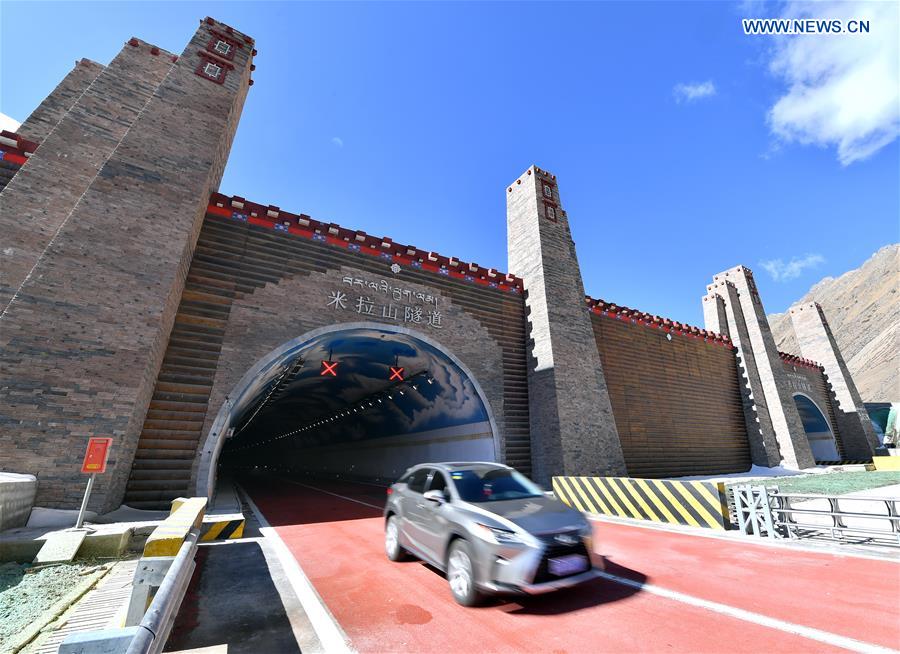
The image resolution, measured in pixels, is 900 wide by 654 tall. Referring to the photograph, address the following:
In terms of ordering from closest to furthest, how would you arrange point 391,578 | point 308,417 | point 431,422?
point 391,578 → point 431,422 → point 308,417

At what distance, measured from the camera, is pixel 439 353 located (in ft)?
49.1

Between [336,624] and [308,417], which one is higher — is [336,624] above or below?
below

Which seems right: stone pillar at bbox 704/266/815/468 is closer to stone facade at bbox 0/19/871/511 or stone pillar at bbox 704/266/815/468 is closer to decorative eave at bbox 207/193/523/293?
stone facade at bbox 0/19/871/511

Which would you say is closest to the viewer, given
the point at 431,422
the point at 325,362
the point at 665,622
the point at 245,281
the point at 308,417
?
the point at 665,622

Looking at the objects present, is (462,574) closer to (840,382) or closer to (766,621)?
(766,621)

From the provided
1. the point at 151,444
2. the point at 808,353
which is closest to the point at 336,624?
the point at 151,444

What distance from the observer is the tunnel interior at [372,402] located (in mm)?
14398

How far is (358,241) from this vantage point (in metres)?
14.5

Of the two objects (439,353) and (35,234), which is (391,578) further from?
(35,234)

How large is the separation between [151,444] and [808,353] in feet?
156

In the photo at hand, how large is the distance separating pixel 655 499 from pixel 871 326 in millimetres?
109051

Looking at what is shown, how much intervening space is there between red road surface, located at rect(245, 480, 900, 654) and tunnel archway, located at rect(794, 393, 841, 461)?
110ft

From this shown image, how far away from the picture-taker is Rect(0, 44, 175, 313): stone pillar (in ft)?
31.3

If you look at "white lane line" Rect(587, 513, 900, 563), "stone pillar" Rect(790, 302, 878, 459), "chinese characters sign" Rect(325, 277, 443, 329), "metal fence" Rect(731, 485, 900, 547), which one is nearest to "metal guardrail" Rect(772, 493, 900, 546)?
"metal fence" Rect(731, 485, 900, 547)
